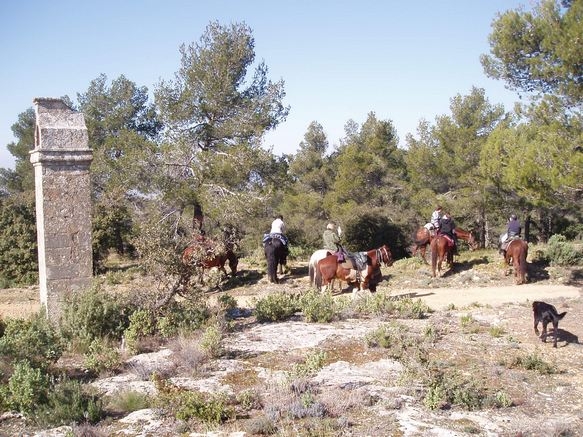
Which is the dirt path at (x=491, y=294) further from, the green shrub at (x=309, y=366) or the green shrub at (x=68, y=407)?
the green shrub at (x=68, y=407)

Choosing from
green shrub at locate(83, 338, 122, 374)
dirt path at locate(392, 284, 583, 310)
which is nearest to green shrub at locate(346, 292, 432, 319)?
dirt path at locate(392, 284, 583, 310)

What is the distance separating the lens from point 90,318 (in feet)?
31.2

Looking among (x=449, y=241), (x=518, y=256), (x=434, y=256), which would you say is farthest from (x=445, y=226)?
(x=518, y=256)

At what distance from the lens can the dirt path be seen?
1463cm

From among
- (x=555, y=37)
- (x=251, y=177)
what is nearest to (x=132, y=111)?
(x=251, y=177)

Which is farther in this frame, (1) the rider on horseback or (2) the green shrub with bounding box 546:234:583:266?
(1) the rider on horseback

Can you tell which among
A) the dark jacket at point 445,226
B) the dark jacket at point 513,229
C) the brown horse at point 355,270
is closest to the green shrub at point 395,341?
the brown horse at point 355,270

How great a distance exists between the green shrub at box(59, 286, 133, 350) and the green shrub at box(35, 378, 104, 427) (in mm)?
2386

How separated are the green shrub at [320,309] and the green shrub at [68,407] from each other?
5.21 m

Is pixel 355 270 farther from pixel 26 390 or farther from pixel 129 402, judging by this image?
pixel 26 390

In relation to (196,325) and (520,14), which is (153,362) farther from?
(520,14)

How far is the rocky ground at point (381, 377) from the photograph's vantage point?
264 inches

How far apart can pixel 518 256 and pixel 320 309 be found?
7414 mm

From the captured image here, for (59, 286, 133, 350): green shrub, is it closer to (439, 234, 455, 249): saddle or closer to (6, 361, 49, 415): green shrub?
(6, 361, 49, 415): green shrub
